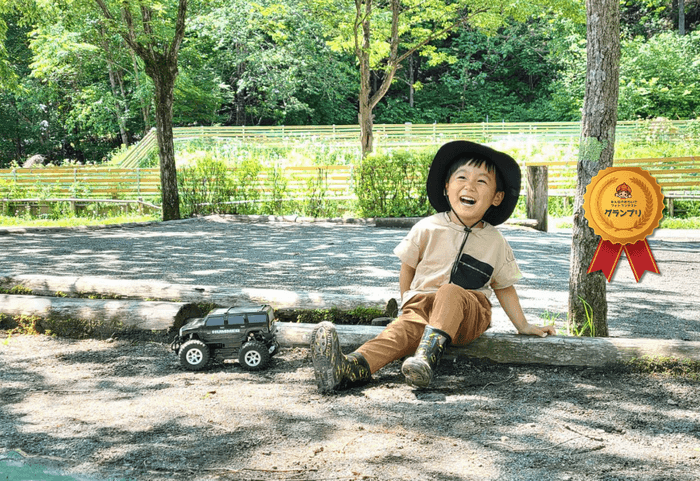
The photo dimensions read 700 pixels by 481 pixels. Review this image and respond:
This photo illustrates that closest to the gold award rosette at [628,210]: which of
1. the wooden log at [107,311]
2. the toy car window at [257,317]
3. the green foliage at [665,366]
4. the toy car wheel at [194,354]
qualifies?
the green foliage at [665,366]

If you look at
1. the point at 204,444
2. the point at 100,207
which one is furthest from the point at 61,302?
the point at 100,207

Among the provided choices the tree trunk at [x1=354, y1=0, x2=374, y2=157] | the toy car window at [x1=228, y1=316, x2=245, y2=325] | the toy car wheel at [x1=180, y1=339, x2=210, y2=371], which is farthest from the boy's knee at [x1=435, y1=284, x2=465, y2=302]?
the tree trunk at [x1=354, y1=0, x2=374, y2=157]

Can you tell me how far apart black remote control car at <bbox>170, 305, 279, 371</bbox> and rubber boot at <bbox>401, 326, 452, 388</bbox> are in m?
0.92

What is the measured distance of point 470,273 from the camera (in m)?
3.74

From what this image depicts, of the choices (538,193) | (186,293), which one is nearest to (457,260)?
(186,293)

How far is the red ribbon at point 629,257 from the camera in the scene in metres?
3.23

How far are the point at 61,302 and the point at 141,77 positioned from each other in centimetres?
2868

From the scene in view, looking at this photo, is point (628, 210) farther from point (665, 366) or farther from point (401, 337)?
point (401, 337)

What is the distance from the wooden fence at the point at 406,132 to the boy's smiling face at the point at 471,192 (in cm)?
2223

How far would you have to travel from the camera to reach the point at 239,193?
1537 cm

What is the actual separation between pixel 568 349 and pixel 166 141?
1220 cm

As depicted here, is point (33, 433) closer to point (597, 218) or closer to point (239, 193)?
point (597, 218)

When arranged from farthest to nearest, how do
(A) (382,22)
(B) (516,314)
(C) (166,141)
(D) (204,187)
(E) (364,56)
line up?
(A) (382,22) → (E) (364,56) → (D) (204,187) → (C) (166,141) → (B) (516,314)

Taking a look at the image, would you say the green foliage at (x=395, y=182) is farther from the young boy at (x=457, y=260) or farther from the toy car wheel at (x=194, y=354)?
the toy car wheel at (x=194, y=354)
